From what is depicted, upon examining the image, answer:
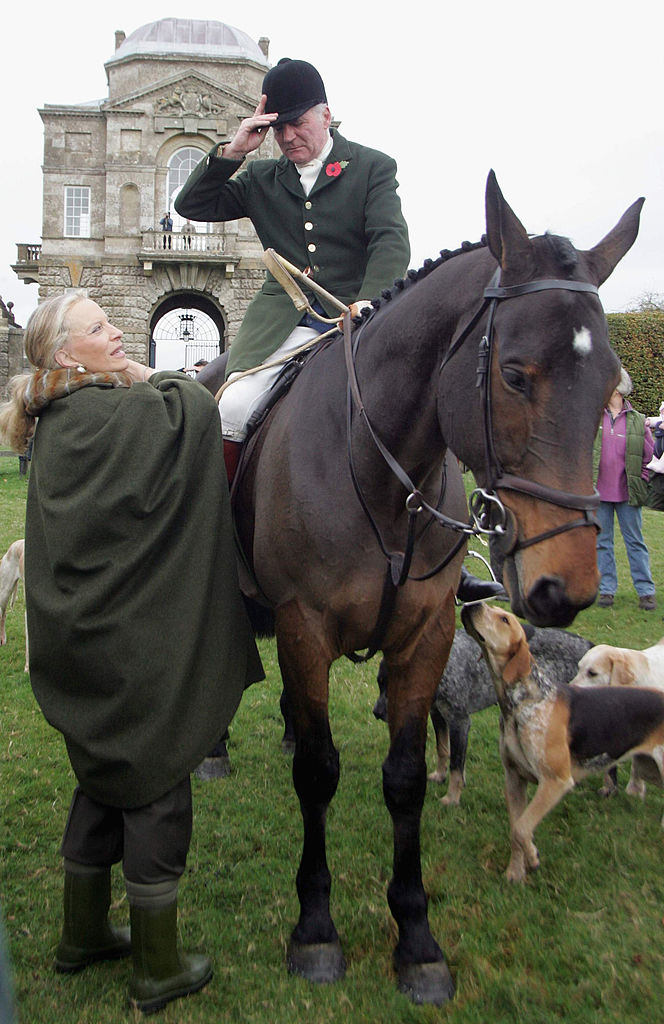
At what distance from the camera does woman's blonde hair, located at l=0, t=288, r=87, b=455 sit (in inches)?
123

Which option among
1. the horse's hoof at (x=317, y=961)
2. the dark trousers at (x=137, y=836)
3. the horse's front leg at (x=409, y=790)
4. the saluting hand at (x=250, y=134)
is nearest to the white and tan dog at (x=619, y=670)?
the horse's front leg at (x=409, y=790)

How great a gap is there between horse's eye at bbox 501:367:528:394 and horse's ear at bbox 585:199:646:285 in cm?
46

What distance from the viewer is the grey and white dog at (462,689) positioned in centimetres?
488

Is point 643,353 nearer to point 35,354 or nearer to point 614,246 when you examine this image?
Result: point 614,246

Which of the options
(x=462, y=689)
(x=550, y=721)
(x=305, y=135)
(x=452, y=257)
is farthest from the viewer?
(x=462, y=689)

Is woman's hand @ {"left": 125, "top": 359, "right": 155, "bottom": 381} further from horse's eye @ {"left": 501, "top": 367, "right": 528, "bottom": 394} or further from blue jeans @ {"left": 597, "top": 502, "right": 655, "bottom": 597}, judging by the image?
blue jeans @ {"left": 597, "top": 502, "right": 655, "bottom": 597}

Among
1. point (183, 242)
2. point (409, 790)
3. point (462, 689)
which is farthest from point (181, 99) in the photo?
point (409, 790)

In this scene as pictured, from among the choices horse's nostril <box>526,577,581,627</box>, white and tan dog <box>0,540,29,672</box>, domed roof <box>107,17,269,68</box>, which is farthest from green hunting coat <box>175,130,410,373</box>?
domed roof <box>107,17,269,68</box>

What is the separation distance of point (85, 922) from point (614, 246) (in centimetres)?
315

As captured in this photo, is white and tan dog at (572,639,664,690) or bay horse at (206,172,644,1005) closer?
bay horse at (206,172,644,1005)

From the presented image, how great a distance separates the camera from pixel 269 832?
4.50 m

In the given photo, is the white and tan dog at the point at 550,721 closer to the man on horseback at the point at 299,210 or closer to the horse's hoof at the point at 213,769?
the man on horseback at the point at 299,210

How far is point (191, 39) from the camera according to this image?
131ft

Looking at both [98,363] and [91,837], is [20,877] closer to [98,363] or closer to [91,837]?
[91,837]
